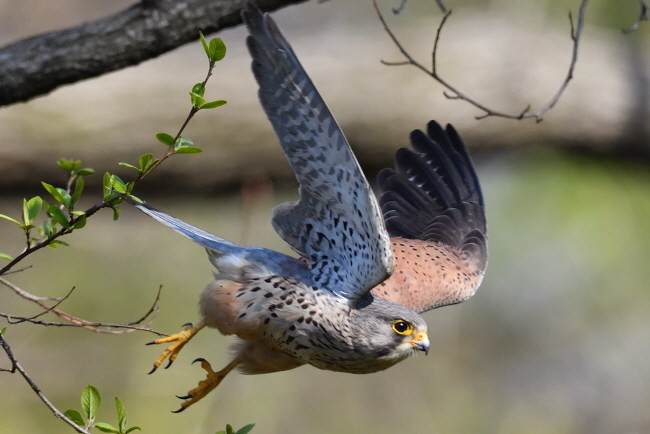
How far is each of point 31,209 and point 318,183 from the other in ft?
2.77

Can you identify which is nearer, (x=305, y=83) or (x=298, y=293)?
(x=305, y=83)

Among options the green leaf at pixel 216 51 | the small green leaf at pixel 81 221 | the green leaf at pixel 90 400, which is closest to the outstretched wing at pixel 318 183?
the green leaf at pixel 216 51

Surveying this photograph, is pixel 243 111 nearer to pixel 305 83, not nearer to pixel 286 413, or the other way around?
pixel 286 413

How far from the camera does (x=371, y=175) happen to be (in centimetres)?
655

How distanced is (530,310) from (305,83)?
5.52 metres

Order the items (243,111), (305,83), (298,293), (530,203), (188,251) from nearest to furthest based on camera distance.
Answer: (305,83), (298,293), (243,111), (530,203), (188,251)

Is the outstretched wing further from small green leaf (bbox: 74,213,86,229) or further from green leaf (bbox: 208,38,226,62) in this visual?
small green leaf (bbox: 74,213,86,229)

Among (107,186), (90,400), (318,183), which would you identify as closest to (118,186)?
(107,186)

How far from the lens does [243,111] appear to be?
5.85 meters

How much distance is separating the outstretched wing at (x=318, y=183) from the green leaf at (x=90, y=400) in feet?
2.90

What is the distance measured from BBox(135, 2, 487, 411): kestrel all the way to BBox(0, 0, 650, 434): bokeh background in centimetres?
273

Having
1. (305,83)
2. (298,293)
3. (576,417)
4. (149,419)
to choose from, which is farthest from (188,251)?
(305,83)

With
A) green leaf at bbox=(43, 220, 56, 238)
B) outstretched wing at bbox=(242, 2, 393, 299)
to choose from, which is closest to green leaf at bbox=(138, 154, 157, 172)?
green leaf at bbox=(43, 220, 56, 238)

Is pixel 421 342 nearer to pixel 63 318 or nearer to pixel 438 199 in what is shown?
pixel 63 318
